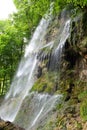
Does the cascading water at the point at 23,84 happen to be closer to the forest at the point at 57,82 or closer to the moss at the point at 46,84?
the forest at the point at 57,82

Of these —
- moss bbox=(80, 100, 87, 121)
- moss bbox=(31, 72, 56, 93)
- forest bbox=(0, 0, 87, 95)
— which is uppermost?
forest bbox=(0, 0, 87, 95)

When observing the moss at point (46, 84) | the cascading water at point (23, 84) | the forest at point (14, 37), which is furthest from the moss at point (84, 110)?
the forest at point (14, 37)

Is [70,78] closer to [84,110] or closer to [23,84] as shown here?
[84,110]

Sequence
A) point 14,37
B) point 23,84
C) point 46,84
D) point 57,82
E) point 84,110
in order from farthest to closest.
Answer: point 14,37 < point 23,84 < point 46,84 < point 57,82 < point 84,110

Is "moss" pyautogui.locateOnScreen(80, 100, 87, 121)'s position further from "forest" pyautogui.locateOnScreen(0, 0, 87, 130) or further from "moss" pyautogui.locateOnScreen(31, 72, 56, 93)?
"moss" pyautogui.locateOnScreen(31, 72, 56, 93)

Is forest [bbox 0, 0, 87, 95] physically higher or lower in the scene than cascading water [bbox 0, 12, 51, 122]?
higher

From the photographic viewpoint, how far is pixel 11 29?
35.5 m

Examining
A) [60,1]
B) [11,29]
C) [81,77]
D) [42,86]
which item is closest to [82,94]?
[81,77]

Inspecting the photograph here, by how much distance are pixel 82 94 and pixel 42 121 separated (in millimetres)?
2523

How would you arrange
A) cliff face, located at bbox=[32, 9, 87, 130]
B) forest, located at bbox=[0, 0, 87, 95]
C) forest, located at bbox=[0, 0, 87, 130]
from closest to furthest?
cliff face, located at bbox=[32, 9, 87, 130] < forest, located at bbox=[0, 0, 87, 130] < forest, located at bbox=[0, 0, 87, 95]

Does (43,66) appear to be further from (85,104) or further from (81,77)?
(85,104)

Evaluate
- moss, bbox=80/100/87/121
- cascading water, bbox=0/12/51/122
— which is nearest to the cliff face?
moss, bbox=80/100/87/121

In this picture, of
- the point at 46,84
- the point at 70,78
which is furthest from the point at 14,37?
the point at 70,78

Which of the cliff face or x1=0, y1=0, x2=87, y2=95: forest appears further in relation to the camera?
x1=0, y1=0, x2=87, y2=95: forest
